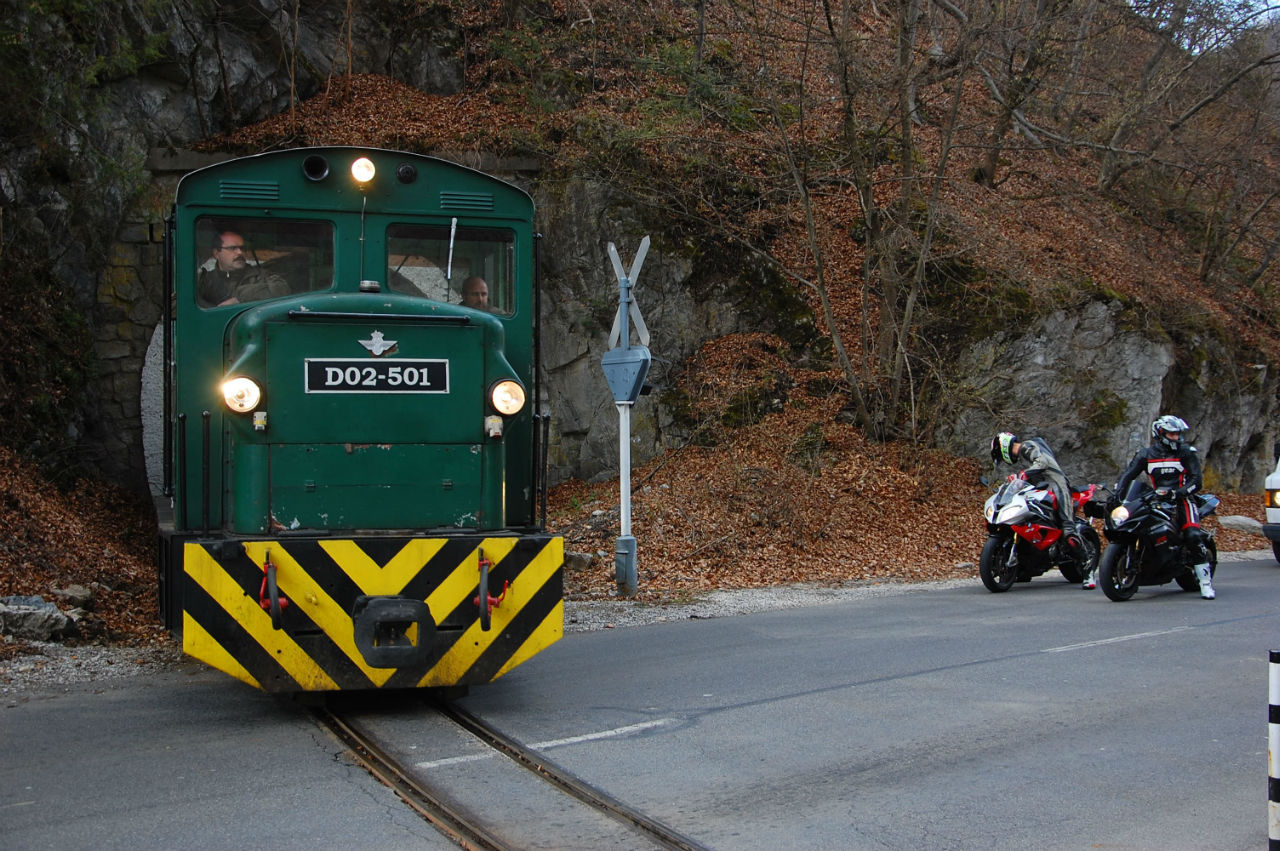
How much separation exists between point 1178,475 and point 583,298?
9.31m

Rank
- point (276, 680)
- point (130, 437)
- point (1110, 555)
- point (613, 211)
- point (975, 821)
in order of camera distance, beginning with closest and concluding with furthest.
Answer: point (975, 821) < point (276, 680) < point (1110, 555) < point (130, 437) < point (613, 211)

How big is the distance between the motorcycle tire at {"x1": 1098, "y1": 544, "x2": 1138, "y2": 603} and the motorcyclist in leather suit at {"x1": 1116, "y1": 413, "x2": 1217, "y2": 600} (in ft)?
2.08

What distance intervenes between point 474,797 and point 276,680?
65.0 inches

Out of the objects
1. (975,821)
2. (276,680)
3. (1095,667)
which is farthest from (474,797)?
(1095,667)

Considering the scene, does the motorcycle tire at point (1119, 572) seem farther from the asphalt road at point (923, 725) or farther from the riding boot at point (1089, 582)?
the riding boot at point (1089, 582)

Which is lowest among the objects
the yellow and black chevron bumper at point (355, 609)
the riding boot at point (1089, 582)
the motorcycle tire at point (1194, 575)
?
the riding boot at point (1089, 582)

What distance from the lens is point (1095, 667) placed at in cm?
784

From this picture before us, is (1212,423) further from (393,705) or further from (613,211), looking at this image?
(393,705)

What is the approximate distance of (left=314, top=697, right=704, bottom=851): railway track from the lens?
443cm

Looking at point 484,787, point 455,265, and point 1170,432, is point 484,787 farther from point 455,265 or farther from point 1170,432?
point 1170,432

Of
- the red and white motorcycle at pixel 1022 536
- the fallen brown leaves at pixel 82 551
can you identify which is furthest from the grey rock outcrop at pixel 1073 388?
the fallen brown leaves at pixel 82 551

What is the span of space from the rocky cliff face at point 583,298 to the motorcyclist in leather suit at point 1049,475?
17.5 ft

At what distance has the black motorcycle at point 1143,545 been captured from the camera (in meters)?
11.0

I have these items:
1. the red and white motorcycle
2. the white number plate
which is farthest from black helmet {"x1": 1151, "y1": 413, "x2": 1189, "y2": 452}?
the white number plate
